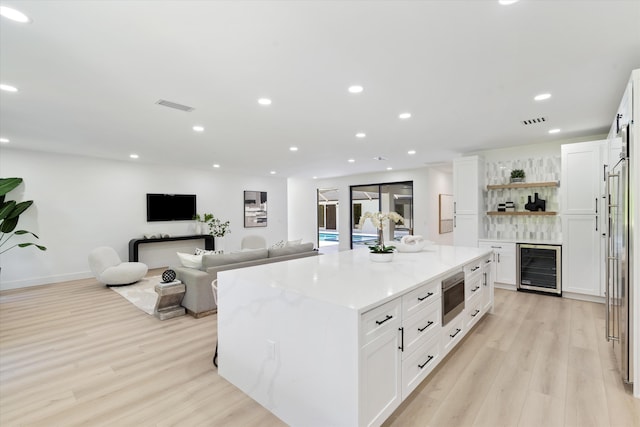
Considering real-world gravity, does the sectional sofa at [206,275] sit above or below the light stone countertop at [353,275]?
below

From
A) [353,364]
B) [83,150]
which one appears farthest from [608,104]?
[83,150]

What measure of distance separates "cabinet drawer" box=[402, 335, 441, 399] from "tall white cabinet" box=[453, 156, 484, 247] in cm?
373

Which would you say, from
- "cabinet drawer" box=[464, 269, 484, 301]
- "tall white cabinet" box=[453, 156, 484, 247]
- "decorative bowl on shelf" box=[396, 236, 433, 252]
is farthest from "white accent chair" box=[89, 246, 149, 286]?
"tall white cabinet" box=[453, 156, 484, 247]

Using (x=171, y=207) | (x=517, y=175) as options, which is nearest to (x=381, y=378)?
(x=517, y=175)

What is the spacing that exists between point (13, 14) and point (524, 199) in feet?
21.9

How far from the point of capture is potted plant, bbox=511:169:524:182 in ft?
17.5

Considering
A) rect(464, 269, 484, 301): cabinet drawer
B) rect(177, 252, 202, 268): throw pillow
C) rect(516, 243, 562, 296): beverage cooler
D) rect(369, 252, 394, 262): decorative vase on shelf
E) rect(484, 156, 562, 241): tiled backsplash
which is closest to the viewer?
rect(369, 252, 394, 262): decorative vase on shelf

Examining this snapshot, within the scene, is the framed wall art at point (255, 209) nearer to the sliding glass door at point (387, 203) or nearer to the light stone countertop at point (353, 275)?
the sliding glass door at point (387, 203)

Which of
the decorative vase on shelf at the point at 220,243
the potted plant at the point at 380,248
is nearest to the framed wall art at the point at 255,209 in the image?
the decorative vase on shelf at the point at 220,243

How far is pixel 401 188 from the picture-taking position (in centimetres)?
901

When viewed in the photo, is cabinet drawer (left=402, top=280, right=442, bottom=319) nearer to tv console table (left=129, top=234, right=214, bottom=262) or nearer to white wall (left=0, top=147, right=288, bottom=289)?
tv console table (left=129, top=234, right=214, bottom=262)

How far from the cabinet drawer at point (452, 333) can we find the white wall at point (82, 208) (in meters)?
6.87

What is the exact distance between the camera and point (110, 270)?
5.30 m

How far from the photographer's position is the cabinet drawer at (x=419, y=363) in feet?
6.56
